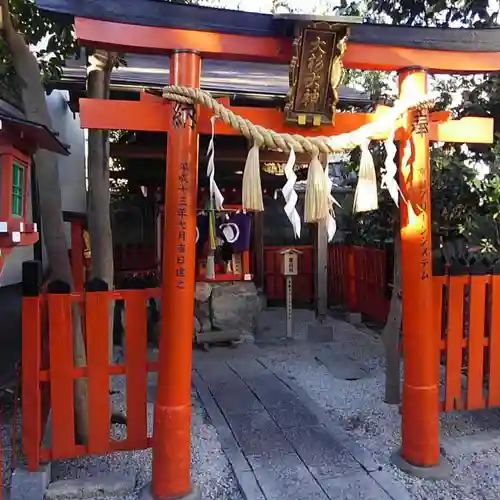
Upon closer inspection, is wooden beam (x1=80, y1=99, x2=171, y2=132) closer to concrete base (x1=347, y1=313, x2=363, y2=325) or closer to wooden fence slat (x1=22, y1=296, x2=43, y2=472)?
wooden fence slat (x1=22, y1=296, x2=43, y2=472)

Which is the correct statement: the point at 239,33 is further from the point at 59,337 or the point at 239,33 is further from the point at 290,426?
the point at 290,426

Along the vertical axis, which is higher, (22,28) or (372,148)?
(22,28)

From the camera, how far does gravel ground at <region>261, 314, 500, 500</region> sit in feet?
11.6

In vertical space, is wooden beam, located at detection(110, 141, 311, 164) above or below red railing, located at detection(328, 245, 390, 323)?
above

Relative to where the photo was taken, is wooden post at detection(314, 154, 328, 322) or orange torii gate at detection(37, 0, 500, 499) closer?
orange torii gate at detection(37, 0, 500, 499)

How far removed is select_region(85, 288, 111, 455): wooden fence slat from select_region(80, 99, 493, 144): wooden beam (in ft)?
3.85

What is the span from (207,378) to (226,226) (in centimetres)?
268

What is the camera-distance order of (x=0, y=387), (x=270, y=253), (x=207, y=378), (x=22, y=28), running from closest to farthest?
(x=22, y=28)
(x=0, y=387)
(x=207, y=378)
(x=270, y=253)

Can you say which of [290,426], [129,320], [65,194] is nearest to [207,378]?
[290,426]

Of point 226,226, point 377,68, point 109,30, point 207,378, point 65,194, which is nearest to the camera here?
point 109,30

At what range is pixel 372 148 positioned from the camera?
5480 mm

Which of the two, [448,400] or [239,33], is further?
[448,400]

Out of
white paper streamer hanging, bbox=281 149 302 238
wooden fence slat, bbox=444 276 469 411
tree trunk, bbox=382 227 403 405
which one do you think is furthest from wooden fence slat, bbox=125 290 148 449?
tree trunk, bbox=382 227 403 405

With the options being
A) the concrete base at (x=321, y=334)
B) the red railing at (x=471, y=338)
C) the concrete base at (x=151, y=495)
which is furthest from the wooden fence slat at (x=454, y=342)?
the concrete base at (x=321, y=334)
